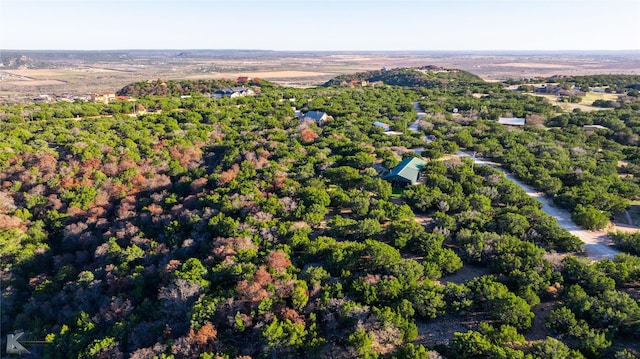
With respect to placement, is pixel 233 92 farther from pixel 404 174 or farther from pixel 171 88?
pixel 404 174

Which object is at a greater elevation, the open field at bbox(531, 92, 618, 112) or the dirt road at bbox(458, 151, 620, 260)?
the open field at bbox(531, 92, 618, 112)

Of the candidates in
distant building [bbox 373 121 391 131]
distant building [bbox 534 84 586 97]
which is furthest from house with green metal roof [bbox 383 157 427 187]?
distant building [bbox 534 84 586 97]

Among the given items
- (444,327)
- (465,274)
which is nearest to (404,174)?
(465,274)

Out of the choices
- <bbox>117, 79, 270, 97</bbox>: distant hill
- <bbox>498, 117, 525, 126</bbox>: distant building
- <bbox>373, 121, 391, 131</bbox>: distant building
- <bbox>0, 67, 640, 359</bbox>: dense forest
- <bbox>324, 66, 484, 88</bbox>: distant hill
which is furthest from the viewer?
<bbox>324, 66, 484, 88</bbox>: distant hill

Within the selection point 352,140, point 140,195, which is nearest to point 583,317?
point 352,140

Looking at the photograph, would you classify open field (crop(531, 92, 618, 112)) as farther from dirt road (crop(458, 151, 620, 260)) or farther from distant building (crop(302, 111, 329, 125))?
dirt road (crop(458, 151, 620, 260))

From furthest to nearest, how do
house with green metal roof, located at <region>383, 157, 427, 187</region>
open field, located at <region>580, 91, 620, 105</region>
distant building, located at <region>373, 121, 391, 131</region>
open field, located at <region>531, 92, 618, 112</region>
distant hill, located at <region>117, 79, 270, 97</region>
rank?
distant hill, located at <region>117, 79, 270, 97</region> < open field, located at <region>580, 91, 620, 105</region> < open field, located at <region>531, 92, 618, 112</region> < distant building, located at <region>373, 121, 391, 131</region> < house with green metal roof, located at <region>383, 157, 427, 187</region>
